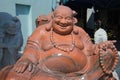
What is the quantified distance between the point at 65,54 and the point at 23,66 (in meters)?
0.36

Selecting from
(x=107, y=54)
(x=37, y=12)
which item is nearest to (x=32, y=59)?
(x=107, y=54)

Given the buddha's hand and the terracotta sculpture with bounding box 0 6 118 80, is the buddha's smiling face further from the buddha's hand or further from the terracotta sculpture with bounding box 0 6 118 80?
the buddha's hand

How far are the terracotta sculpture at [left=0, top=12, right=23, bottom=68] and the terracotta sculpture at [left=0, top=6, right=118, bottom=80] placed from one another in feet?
2.93

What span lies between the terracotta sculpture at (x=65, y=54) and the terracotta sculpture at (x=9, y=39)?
0.89 metres

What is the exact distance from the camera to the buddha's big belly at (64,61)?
2.99m

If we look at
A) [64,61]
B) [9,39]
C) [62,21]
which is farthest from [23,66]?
[9,39]

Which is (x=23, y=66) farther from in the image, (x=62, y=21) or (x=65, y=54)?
(x=62, y=21)

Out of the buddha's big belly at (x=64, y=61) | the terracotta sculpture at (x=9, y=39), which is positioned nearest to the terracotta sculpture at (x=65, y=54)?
the buddha's big belly at (x=64, y=61)

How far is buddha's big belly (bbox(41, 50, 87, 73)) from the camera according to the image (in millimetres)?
2990

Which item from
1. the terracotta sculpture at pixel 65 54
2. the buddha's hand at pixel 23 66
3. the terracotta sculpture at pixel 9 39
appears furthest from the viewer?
the terracotta sculpture at pixel 9 39

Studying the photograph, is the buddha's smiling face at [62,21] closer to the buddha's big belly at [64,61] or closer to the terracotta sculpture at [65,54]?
the terracotta sculpture at [65,54]

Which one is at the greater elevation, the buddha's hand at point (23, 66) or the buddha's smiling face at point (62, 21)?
the buddha's smiling face at point (62, 21)

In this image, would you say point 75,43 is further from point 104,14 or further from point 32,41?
point 104,14

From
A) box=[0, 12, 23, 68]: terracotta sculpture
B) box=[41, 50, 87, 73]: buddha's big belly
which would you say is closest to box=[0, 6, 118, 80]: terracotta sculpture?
box=[41, 50, 87, 73]: buddha's big belly
